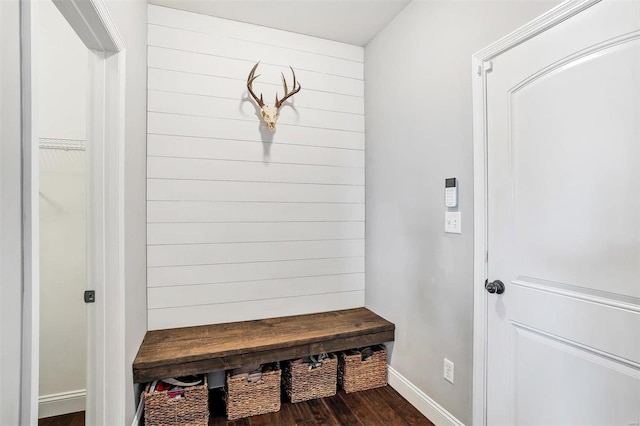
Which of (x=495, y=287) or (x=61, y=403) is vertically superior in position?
(x=495, y=287)

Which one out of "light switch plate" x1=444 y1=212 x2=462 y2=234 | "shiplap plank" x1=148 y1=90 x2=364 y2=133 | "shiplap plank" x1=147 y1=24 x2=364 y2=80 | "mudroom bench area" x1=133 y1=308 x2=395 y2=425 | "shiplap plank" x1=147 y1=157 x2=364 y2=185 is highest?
"shiplap plank" x1=147 y1=24 x2=364 y2=80

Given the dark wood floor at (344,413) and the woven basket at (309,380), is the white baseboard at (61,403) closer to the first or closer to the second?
the dark wood floor at (344,413)

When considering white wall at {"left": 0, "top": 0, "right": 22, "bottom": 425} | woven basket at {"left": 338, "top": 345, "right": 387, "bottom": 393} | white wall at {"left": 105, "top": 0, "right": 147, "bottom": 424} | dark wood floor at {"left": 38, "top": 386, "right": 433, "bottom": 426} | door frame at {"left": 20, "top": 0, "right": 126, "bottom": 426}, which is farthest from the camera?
woven basket at {"left": 338, "top": 345, "right": 387, "bottom": 393}

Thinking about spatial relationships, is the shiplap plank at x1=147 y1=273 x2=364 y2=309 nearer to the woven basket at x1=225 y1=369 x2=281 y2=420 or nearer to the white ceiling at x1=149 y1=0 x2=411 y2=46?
the woven basket at x1=225 y1=369 x2=281 y2=420

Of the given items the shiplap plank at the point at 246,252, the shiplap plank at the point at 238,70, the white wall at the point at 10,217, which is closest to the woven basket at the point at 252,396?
the shiplap plank at the point at 246,252

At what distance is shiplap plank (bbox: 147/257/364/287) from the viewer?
232 centimetres

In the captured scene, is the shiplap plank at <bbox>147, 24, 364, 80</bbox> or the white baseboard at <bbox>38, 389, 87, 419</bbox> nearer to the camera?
the white baseboard at <bbox>38, 389, 87, 419</bbox>

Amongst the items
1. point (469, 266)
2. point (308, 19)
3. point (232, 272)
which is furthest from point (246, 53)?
point (469, 266)

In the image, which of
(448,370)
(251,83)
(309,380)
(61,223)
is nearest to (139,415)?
(309,380)

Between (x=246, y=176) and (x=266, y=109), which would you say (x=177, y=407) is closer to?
(x=246, y=176)

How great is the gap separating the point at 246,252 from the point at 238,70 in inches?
55.0

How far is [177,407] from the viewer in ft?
6.37

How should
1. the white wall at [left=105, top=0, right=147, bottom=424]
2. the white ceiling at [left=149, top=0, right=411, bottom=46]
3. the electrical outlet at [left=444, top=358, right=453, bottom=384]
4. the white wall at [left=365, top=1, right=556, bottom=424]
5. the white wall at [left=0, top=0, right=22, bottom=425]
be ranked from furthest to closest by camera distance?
the white ceiling at [left=149, top=0, right=411, bottom=46] → the electrical outlet at [left=444, top=358, right=453, bottom=384] → the white wall at [left=365, top=1, right=556, bottom=424] → the white wall at [left=105, top=0, right=147, bottom=424] → the white wall at [left=0, top=0, right=22, bottom=425]

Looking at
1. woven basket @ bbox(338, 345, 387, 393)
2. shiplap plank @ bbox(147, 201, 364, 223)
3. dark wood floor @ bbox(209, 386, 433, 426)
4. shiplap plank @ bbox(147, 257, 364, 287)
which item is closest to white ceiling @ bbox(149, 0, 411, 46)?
shiplap plank @ bbox(147, 201, 364, 223)
